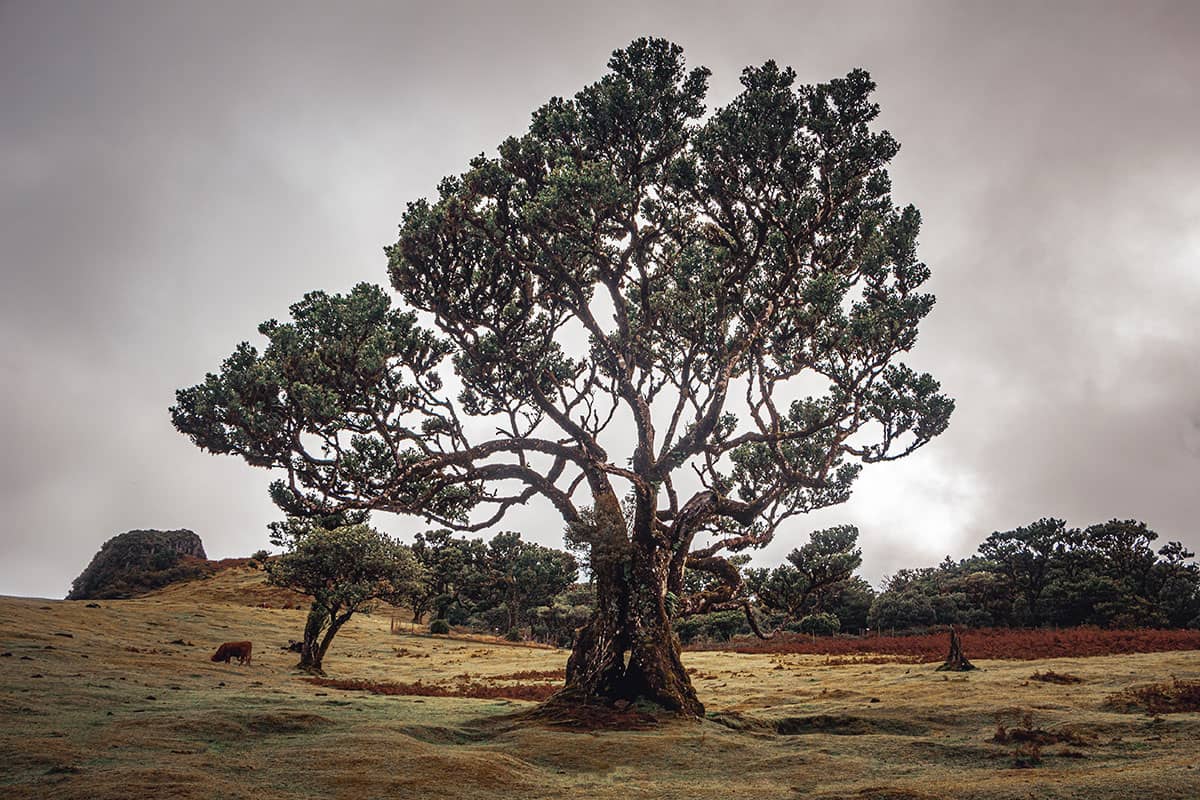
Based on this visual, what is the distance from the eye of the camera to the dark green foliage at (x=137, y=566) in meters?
92.4

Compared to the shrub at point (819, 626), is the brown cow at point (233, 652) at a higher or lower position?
higher

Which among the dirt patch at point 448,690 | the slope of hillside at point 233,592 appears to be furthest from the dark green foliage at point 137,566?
the dirt patch at point 448,690

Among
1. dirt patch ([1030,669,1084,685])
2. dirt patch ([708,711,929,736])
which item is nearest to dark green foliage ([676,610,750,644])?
dirt patch ([1030,669,1084,685])

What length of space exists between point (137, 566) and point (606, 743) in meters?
114

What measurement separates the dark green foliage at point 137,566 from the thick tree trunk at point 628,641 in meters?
97.2

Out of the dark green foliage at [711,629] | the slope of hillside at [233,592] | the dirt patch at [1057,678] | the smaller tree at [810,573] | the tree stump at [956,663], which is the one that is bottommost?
→ the dark green foliage at [711,629]

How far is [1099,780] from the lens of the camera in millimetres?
8586

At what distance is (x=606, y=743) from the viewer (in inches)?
507

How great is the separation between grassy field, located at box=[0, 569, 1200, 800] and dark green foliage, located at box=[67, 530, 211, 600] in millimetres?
80081

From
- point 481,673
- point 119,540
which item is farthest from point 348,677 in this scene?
point 119,540

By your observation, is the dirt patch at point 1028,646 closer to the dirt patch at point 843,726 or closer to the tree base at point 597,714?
the dirt patch at point 843,726

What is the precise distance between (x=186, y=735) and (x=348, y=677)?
25.9 m

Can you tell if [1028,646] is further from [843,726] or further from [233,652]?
[233,652]

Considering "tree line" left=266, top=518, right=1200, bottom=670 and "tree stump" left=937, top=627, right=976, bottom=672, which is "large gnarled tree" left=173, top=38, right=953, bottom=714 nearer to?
"tree line" left=266, top=518, right=1200, bottom=670
